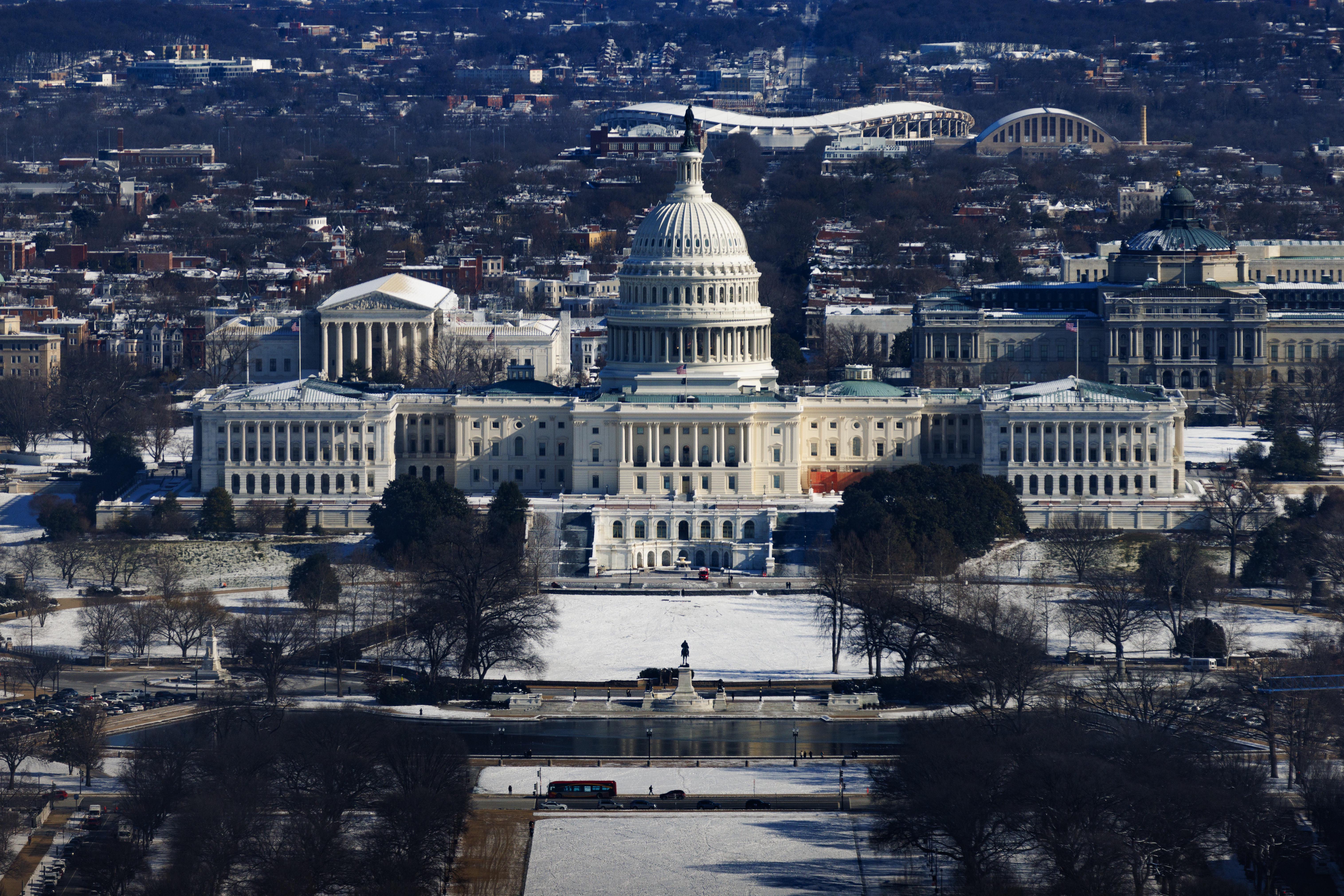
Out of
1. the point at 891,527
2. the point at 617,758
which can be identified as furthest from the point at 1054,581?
the point at 617,758

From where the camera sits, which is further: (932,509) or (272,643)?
(932,509)

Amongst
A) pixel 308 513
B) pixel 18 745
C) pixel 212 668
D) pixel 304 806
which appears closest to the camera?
pixel 304 806

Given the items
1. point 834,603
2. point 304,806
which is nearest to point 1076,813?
point 304,806

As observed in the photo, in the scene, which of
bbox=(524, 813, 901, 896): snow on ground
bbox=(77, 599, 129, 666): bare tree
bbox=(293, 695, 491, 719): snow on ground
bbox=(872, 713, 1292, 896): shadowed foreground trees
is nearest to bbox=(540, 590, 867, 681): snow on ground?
bbox=(293, 695, 491, 719): snow on ground

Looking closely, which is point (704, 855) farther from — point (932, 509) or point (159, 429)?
point (159, 429)

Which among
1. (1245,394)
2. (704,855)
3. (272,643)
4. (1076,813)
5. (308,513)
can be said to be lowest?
(704,855)

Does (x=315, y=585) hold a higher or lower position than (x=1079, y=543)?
lower

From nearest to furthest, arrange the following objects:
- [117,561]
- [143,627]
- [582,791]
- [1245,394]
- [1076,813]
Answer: [1076,813] < [582,791] < [143,627] < [117,561] < [1245,394]

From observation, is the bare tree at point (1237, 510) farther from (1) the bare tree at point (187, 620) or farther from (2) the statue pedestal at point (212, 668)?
(2) the statue pedestal at point (212, 668)
